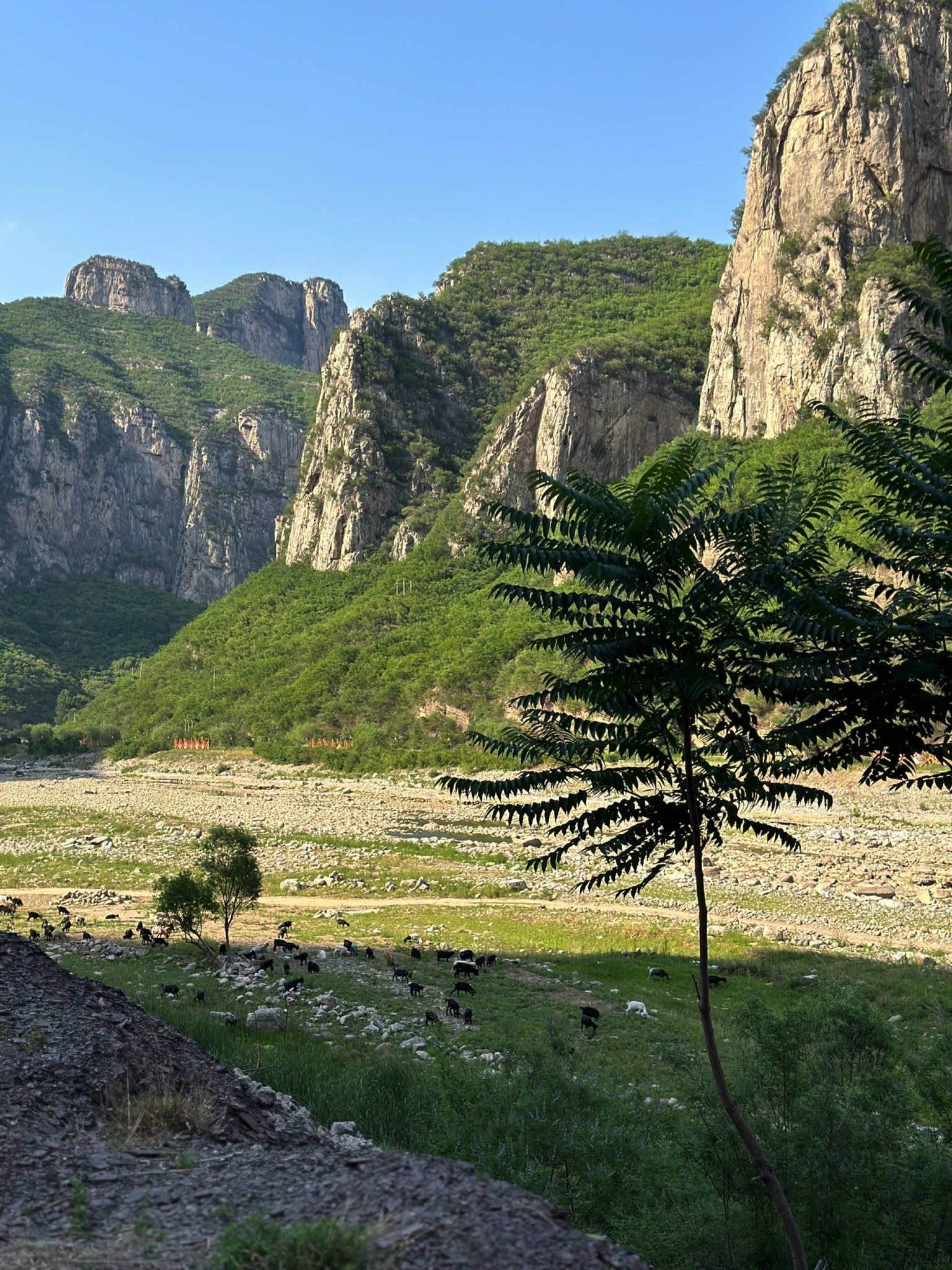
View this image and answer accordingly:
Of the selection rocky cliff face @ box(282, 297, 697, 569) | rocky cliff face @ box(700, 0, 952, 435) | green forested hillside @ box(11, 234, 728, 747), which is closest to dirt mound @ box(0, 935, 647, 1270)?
green forested hillside @ box(11, 234, 728, 747)

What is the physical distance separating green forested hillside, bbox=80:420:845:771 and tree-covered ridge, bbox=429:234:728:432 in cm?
2403

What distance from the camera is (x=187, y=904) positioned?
21.1 metres

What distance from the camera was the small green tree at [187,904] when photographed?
68.9 ft

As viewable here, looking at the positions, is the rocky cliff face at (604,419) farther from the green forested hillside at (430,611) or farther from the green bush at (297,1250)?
the green bush at (297,1250)

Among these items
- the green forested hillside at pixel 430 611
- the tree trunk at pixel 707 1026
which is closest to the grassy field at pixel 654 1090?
the tree trunk at pixel 707 1026

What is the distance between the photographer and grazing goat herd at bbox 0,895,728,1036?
55.3 feet

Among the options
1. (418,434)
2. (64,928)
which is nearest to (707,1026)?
(64,928)

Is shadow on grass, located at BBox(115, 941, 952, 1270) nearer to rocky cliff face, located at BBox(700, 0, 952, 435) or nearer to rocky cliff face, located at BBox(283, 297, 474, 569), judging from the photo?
rocky cliff face, located at BBox(700, 0, 952, 435)

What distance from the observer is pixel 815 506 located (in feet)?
24.1

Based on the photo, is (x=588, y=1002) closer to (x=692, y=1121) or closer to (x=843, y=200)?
(x=692, y=1121)

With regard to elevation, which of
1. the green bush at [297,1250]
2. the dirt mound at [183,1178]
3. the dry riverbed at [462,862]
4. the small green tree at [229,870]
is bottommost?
the dry riverbed at [462,862]

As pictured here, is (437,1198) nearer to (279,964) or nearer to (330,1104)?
(330,1104)

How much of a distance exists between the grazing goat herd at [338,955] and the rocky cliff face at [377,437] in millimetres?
92089

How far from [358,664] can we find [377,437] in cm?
4182
